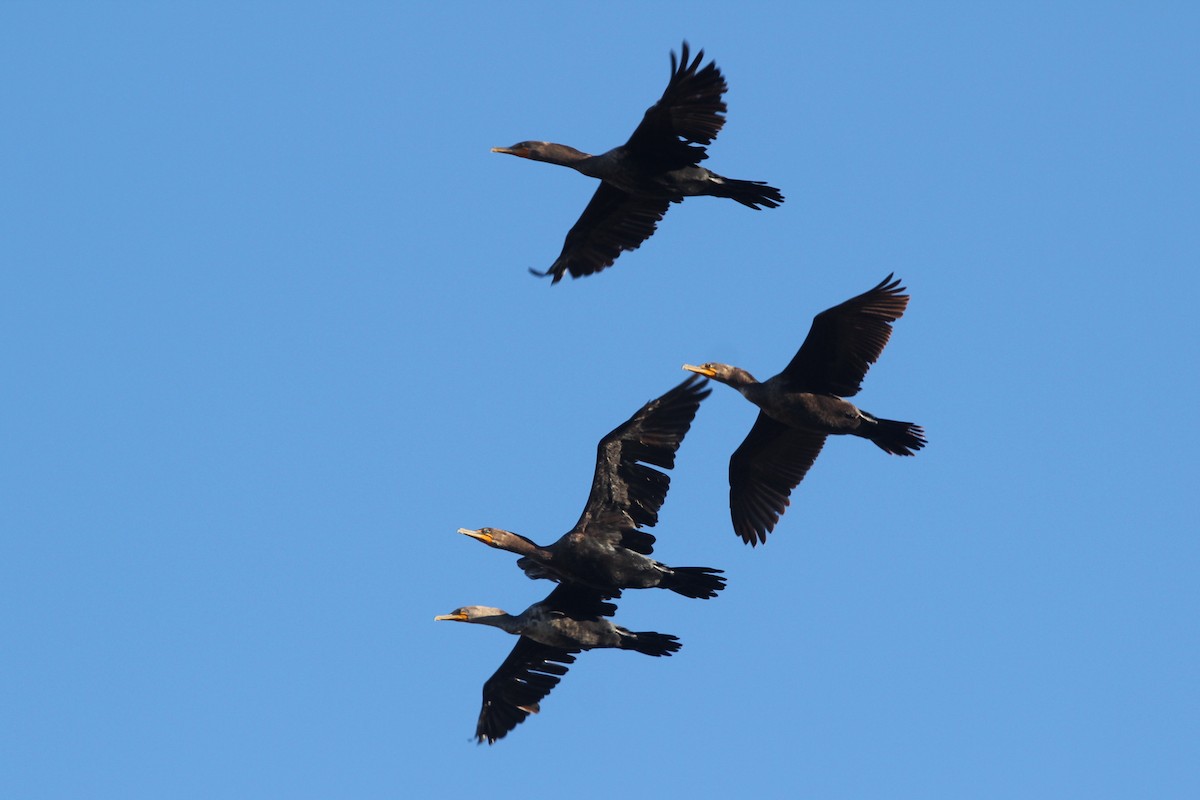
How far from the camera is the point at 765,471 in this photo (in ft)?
68.3

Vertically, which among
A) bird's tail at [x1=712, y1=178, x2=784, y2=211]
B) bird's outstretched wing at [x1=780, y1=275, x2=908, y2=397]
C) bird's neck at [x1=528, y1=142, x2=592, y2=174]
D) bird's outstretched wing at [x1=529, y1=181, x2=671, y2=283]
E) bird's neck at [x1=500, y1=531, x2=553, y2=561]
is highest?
bird's neck at [x1=528, y1=142, x2=592, y2=174]

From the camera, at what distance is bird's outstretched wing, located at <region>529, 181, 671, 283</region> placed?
70.3ft

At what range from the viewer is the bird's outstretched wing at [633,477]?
1939 cm

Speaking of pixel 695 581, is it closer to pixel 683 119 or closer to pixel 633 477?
pixel 633 477

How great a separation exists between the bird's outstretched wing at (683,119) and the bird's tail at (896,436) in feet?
10.6

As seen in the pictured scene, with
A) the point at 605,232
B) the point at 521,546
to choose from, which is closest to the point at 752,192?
the point at 605,232

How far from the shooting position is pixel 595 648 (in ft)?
65.0

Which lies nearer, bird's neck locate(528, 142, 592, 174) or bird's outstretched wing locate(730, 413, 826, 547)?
bird's outstretched wing locate(730, 413, 826, 547)

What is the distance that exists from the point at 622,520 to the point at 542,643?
186cm

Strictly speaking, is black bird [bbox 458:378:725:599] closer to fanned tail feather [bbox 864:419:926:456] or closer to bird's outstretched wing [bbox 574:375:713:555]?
bird's outstretched wing [bbox 574:375:713:555]

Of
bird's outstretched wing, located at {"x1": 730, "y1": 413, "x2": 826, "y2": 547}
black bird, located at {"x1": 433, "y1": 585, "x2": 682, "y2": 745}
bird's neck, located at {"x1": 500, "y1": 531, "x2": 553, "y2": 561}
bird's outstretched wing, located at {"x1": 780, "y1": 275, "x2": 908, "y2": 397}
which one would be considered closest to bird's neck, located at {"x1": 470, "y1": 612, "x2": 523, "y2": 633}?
black bird, located at {"x1": 433, "y1": 585, "x2": 682, "y2": 745}

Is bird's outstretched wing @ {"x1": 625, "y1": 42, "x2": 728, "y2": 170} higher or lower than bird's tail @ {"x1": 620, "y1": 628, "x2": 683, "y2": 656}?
higher

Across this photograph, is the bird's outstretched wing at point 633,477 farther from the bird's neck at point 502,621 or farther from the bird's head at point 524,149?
the bird's head at point 524,149

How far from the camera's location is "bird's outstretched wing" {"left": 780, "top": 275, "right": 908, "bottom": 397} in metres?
19.4
